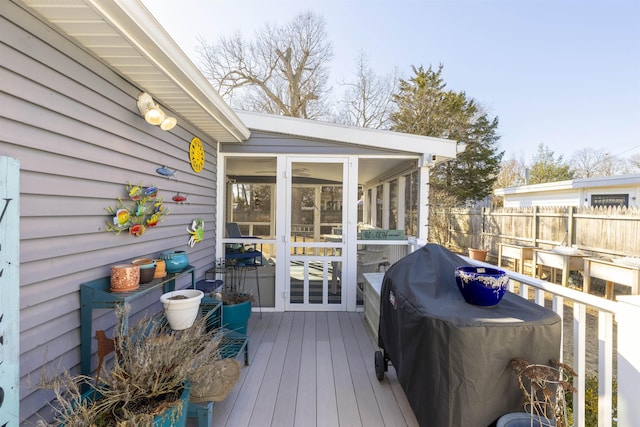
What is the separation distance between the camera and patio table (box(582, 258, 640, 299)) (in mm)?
4453

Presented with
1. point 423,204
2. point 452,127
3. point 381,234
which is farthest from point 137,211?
point 452,127

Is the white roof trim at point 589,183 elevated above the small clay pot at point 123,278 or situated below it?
above

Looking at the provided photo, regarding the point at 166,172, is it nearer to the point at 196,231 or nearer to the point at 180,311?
the point at 196,231

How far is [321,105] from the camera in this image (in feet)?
42.2

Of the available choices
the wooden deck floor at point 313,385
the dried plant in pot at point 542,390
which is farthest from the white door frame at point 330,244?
the dried plant in pot at point 542,390

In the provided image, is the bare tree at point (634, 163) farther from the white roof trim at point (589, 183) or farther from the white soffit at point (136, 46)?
the white soffit at point (136, 46)

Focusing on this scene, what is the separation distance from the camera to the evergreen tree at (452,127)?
1385 cm

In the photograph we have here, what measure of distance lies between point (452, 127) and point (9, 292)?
605 inches

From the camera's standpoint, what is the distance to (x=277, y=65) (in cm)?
1265

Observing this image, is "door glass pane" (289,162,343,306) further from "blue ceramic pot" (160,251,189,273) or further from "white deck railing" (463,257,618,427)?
"white deck railing" (463,257,618,427)

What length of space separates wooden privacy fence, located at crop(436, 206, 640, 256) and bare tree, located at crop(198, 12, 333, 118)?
23.2ft

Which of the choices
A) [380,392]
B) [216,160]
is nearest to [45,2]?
[216,160]

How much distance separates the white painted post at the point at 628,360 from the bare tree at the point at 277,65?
39.6ft

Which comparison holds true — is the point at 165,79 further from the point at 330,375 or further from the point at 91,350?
the point at 330,375
